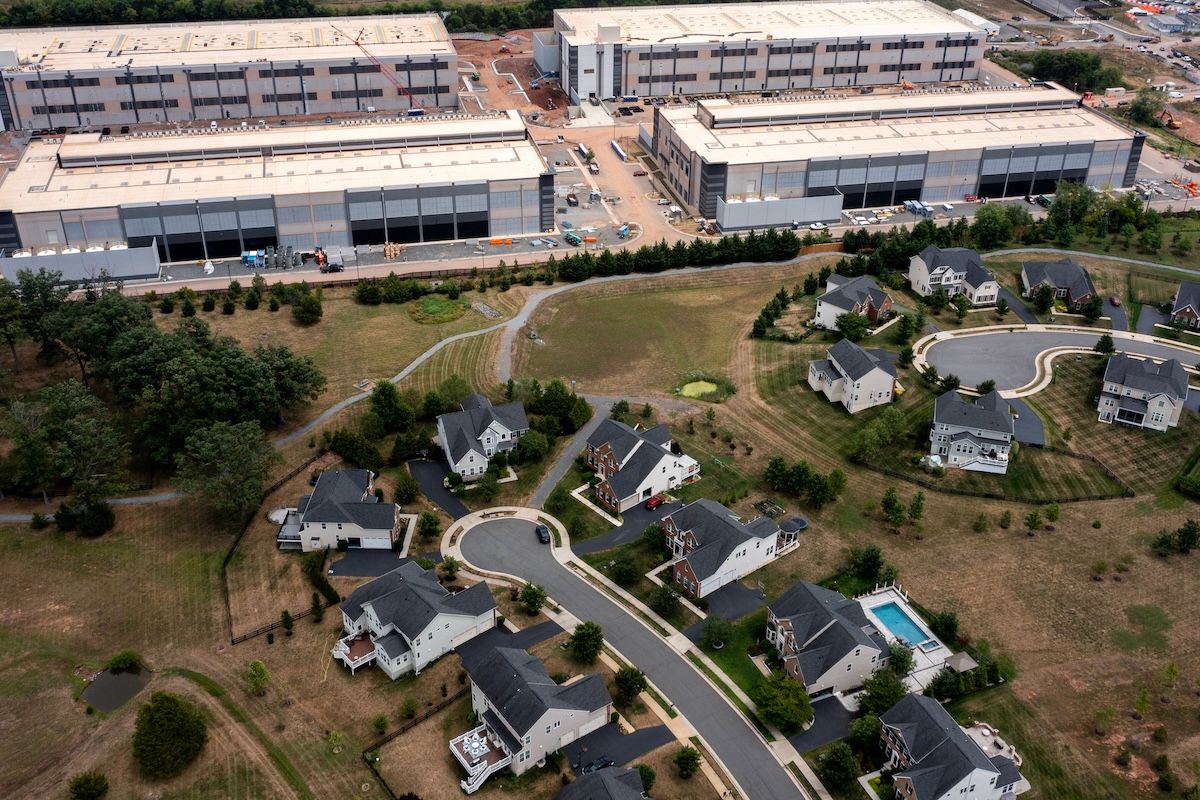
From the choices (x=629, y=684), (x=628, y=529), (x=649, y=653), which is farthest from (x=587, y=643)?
(x=628, y=529)

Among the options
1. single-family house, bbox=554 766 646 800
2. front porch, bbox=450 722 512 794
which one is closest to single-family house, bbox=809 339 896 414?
single-family house, bbox=554 766 646 800

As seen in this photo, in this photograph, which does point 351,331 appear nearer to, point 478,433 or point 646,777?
point 478,433

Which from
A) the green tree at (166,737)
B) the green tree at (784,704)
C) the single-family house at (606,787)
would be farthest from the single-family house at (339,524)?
the green tree at (784,704)

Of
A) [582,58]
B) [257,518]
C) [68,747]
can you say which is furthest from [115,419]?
[582,58]

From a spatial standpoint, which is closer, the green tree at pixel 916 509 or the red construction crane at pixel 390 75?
the green tree at pixel 916 509

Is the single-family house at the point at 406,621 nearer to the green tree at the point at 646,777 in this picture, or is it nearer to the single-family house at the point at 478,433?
the single-family house at the point at 478,433

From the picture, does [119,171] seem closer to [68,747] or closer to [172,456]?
[172,456]
